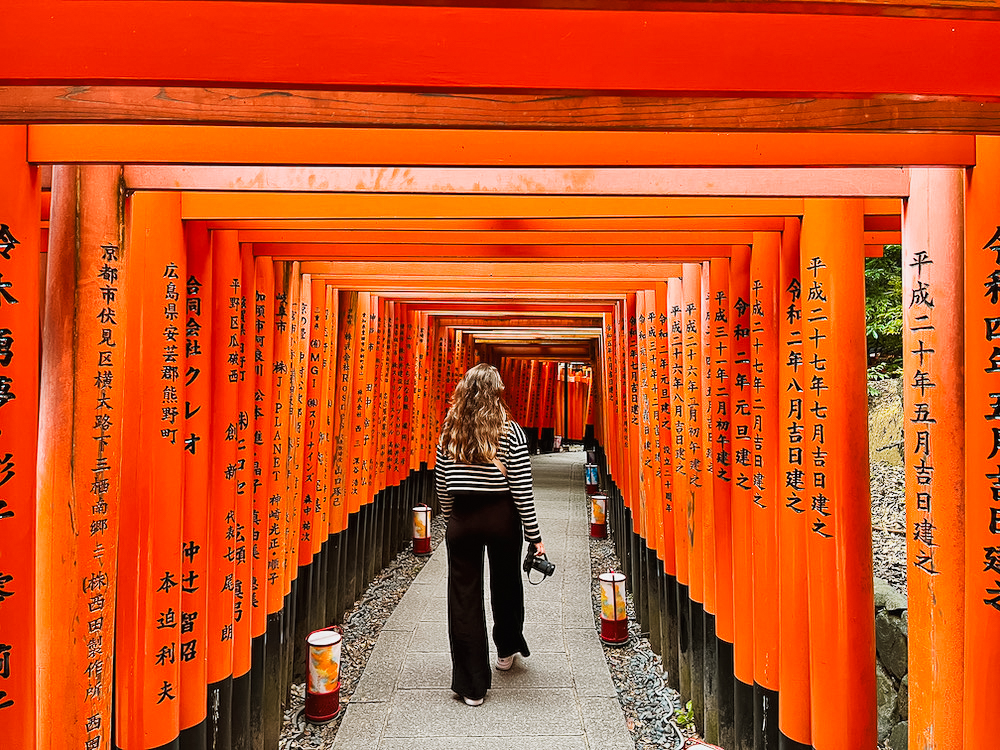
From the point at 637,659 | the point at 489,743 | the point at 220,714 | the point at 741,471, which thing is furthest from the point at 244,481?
the point at 637,659

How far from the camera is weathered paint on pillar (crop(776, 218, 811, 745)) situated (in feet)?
9.53

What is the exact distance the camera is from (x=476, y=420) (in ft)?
13.4

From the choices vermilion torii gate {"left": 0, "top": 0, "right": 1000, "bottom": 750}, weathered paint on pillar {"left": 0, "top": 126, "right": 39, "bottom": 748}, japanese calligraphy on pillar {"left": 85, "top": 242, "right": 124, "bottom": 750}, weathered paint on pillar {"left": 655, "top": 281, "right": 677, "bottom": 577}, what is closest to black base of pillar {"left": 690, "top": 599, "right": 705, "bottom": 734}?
vermilion torii gate {"left": 0, "top": 0, "right": 1000, "bottom": 750}

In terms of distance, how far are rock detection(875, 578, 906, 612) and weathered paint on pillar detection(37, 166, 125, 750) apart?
4152 mm

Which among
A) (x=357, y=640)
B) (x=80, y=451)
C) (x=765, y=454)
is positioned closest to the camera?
(x=80, y=451)

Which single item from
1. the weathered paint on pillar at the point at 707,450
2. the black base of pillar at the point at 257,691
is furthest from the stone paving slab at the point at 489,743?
the weathered paint on pillar at the point at 707,450

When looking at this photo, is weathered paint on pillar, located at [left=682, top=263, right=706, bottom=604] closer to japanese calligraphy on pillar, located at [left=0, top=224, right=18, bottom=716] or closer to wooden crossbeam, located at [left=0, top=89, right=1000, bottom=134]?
wooden crossbeam, located at [left=0, top=89, right=1000, bottom=134]

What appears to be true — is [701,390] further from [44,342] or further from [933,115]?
[44,342]

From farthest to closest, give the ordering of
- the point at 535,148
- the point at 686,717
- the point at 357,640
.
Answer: the point at 357,640, the point at 686,717, the point at 535,148

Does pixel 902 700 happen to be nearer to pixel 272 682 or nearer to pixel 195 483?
pixel 272 682

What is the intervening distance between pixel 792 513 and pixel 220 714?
9.85ft

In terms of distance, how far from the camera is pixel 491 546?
4.30m

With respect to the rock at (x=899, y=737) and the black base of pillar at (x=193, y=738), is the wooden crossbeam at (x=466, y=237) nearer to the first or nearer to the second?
the black base of pillar at (x=193, y=738)

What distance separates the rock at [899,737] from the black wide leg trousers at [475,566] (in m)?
2.37
